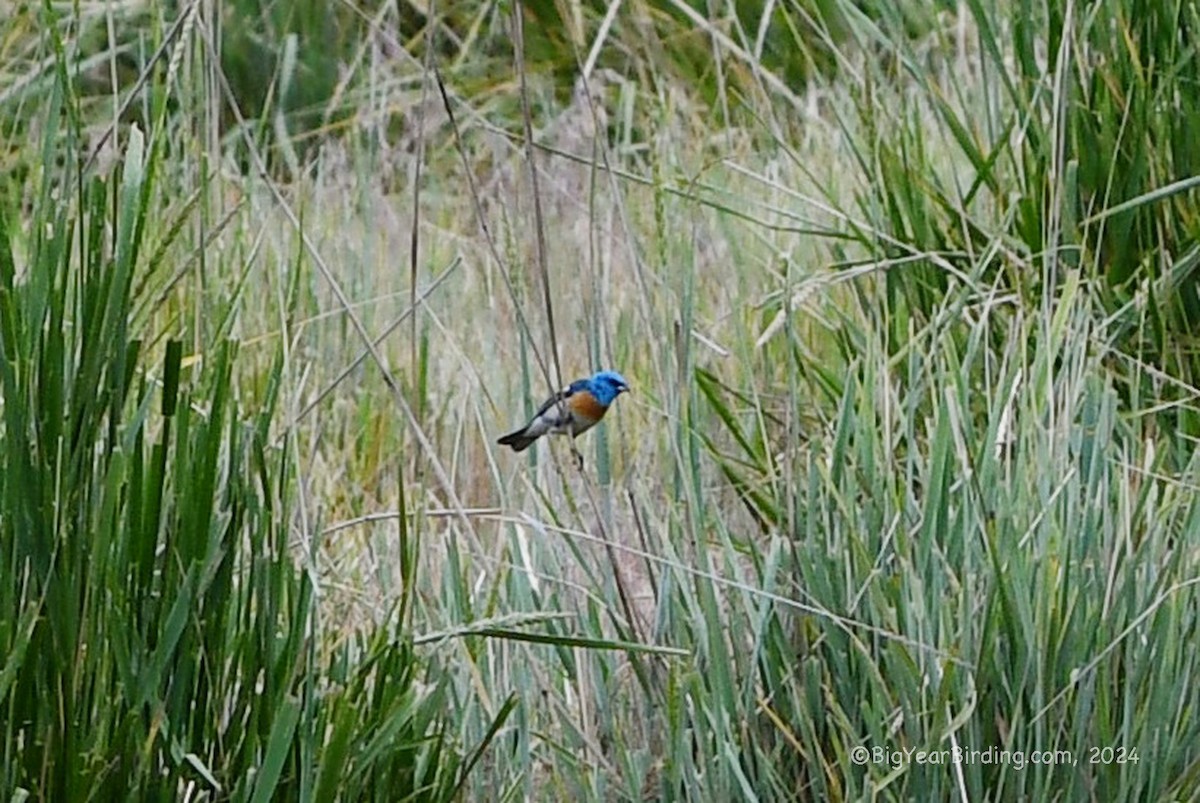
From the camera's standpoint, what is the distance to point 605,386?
2.25 m

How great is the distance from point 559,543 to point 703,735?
1.25ft

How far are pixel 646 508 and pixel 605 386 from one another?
0.26m

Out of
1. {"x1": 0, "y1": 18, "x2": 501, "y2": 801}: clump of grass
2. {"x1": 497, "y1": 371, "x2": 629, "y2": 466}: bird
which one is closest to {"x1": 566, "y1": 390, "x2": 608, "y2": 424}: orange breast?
{"x1": 497, "y1": 371, "x2": 629, "y2": 466}: bird

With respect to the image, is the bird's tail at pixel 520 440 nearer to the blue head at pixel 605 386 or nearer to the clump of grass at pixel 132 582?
the blue head at pixel 605 386

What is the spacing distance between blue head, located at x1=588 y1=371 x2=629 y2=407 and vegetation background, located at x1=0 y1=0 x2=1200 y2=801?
62mm

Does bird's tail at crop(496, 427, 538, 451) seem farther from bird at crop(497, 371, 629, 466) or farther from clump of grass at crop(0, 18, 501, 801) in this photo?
clump of grass at crop(0, 18, 501, 801)

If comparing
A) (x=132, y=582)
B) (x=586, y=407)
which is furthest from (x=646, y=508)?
(x=132, y=582)

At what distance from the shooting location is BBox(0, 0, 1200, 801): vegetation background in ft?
4.99

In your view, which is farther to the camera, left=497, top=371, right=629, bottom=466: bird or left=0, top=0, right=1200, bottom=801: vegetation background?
left=497, top=371, right=629, bottom=466: bird

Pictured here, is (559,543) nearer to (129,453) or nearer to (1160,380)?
(129,453)

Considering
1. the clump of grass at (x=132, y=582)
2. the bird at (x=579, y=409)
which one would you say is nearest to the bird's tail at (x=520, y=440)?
the bird at (x=579, y=409)

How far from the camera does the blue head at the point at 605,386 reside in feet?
7.22

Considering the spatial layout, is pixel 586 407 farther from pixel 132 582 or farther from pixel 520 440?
pixel 132 582

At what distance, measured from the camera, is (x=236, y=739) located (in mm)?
1592
